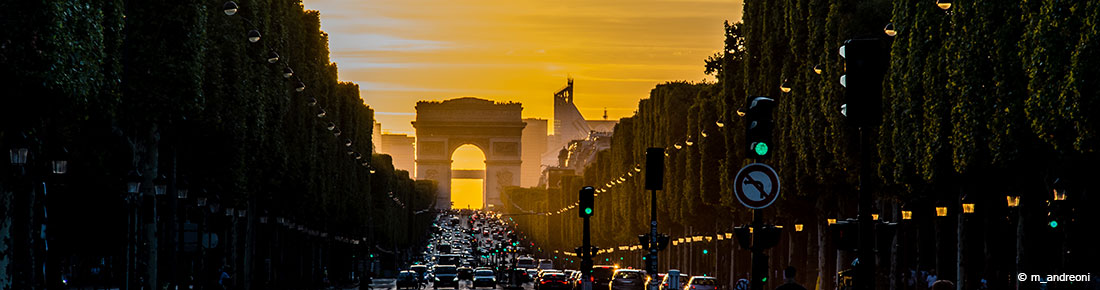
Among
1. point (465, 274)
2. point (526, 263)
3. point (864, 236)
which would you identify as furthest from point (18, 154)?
point (526, 263)

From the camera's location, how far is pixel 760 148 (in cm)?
2186

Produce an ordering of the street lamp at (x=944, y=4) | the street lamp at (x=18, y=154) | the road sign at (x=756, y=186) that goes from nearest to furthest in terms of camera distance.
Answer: the road sign at (x=756, y=186)
the street lamp at (x=18, y=154)
the street lamp at (x=944, y=4)

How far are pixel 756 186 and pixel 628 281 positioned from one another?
133 feet

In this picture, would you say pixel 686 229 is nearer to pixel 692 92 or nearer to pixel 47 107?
pixel 692 92

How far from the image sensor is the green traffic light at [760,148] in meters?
21.8

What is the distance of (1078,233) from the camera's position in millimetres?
43938

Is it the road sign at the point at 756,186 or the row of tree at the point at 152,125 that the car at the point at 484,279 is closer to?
the row of tree at the point at 152,125

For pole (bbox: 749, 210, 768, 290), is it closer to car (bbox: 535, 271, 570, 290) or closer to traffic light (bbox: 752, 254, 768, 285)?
traffic light (bbox: 752, 254, 768, 285)

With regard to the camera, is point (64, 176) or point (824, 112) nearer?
point (824, 112)

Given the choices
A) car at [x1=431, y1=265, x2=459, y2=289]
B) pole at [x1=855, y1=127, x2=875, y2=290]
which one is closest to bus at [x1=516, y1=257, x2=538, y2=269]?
car at [x1=431, y1=265, x2=459, y2=289]

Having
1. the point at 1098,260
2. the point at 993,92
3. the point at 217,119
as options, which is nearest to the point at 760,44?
the point at 1098,260

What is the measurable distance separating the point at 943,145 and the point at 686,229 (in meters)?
62.6

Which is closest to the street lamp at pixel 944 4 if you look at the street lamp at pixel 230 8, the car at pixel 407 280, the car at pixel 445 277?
the street lamp at pixel 230 8

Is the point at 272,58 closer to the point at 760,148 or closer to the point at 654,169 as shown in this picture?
the point at 654,169
